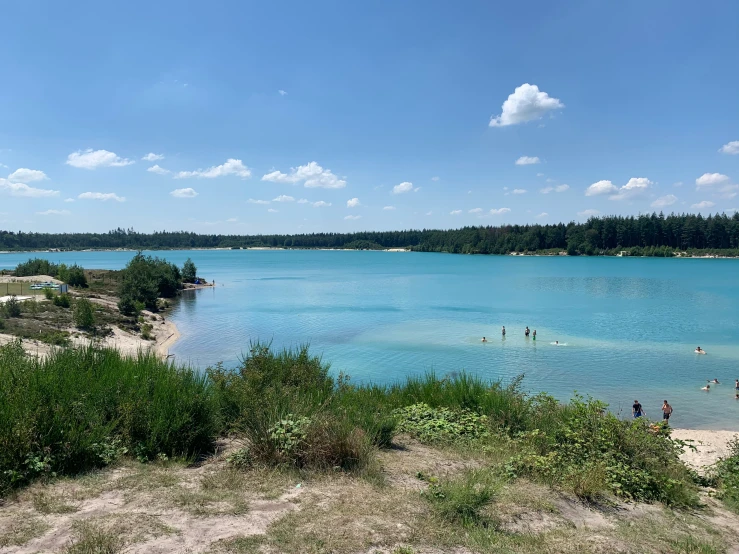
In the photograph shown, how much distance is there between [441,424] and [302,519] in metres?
5.10

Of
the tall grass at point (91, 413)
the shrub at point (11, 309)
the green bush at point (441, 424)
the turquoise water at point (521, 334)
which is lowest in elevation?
the turquoise water at point (521, 334)

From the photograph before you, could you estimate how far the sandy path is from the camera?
Result: 16280 mm

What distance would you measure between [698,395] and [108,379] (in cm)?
3044

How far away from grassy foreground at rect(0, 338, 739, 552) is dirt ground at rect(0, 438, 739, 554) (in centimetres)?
4

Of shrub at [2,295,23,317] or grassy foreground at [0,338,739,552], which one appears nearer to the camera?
grassy foreground at [0,338,739,552]

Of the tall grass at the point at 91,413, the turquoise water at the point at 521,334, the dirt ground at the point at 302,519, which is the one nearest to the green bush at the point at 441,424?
the dirt ground at the point at 302,519

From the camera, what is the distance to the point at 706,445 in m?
17.9

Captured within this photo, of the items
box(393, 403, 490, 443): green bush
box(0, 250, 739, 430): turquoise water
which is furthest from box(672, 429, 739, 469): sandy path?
box(393, 403, 490, 443): green bush

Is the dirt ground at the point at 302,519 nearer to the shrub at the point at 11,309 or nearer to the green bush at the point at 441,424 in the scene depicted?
the green bush at the point at 441,424

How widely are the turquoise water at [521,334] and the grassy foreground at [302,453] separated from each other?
60.5 feet

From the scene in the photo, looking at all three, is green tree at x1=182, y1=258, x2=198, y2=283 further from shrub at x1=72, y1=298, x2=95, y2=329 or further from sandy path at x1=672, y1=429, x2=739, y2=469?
sandy path at x1=672, y1=429, x2=739, y2=469

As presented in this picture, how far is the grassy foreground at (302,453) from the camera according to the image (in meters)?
5.76

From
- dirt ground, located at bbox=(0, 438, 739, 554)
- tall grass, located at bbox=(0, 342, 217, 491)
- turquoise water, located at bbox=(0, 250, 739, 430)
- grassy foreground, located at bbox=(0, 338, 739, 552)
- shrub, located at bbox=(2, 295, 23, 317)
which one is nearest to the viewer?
dirt ground, located at bbox=(0, 438, 739, 554)

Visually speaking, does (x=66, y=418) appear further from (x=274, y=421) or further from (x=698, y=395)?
(x=698, y=395)
